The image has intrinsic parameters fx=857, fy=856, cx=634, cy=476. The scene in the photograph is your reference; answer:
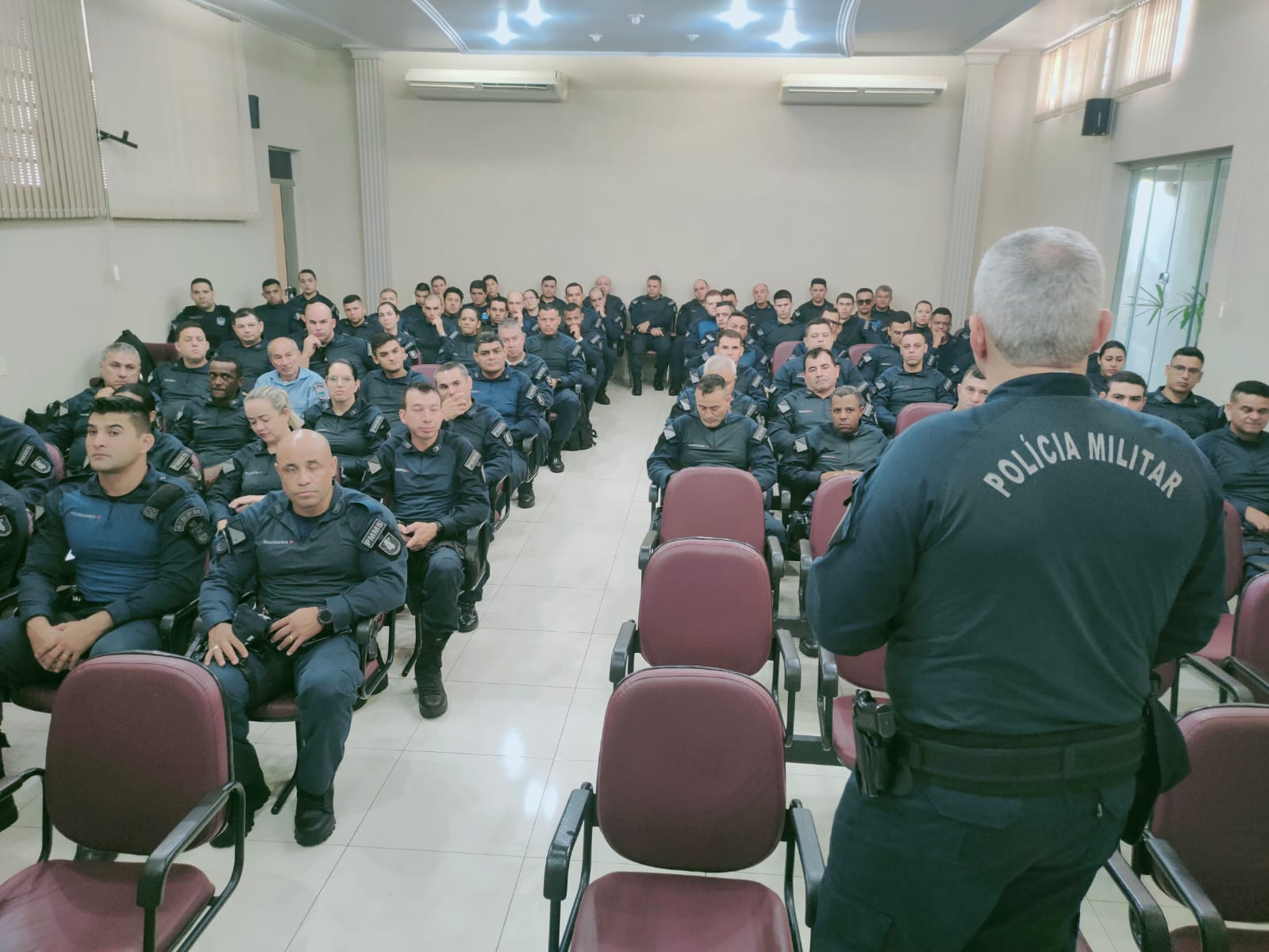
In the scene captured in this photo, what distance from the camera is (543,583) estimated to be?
14.5ft

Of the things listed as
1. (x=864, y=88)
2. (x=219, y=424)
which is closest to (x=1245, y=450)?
(x=219, y=424)

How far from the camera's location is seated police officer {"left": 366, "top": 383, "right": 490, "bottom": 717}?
3.42 metres

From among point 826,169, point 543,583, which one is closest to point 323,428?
point 543,583

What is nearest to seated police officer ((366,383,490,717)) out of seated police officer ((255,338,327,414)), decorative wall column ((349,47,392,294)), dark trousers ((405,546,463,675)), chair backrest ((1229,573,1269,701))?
dark trousers ((405,546,463,675))

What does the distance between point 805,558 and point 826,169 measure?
7.80 meters

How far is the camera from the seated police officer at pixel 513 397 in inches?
210

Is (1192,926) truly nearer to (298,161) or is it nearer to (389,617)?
(389,617)

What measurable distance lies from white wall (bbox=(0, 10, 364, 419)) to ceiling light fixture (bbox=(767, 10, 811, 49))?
5187 mm

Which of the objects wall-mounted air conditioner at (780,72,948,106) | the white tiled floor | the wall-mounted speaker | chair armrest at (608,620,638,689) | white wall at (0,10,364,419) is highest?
wall-mounted air conditioner at (780,72,948,106)

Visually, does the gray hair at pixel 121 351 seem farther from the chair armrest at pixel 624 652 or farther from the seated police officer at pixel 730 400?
the chair armrest at pixel 624 652

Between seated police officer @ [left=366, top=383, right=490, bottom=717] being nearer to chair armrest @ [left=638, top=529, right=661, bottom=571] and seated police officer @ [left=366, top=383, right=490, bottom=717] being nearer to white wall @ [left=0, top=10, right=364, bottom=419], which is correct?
chair armrest @ [left=638, top=529, right=661, bottom=571]

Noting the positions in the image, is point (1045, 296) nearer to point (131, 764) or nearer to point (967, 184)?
point (131, 764)

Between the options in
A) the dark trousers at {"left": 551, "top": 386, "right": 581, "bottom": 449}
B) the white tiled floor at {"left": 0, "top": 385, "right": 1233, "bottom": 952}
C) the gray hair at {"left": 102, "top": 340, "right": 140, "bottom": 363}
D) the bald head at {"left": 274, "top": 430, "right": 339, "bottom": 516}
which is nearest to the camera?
the white tiled floor at {"left": 0, "top": 385, "right": 1233, "bottom": 952}

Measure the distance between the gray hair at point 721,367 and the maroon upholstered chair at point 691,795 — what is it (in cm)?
345
